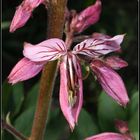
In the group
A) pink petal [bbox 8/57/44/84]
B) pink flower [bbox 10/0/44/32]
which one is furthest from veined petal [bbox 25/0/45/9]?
pink petal [bbox 8/57/44/84]

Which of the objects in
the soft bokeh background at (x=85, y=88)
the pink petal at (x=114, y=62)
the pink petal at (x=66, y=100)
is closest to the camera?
the pink petal at (x=66, y=100)

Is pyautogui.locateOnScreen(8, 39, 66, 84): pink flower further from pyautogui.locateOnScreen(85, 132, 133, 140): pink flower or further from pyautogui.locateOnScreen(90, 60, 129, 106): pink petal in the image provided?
pyautogui.locateOnScreen(85, 132, 133, 140): pink flower

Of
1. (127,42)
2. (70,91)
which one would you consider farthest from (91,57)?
(127,42)

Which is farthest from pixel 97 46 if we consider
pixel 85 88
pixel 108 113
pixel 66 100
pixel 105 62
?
pixel 85 88

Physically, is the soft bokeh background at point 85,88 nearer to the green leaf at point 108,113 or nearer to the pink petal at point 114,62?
the green leaf at point 108,113

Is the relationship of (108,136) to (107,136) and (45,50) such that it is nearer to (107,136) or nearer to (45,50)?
(107,136)

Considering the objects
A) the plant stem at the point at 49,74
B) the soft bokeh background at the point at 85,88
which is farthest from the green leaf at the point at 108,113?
the plant stem at the point at 49,74

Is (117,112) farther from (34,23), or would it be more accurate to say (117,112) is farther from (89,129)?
(34,23)
